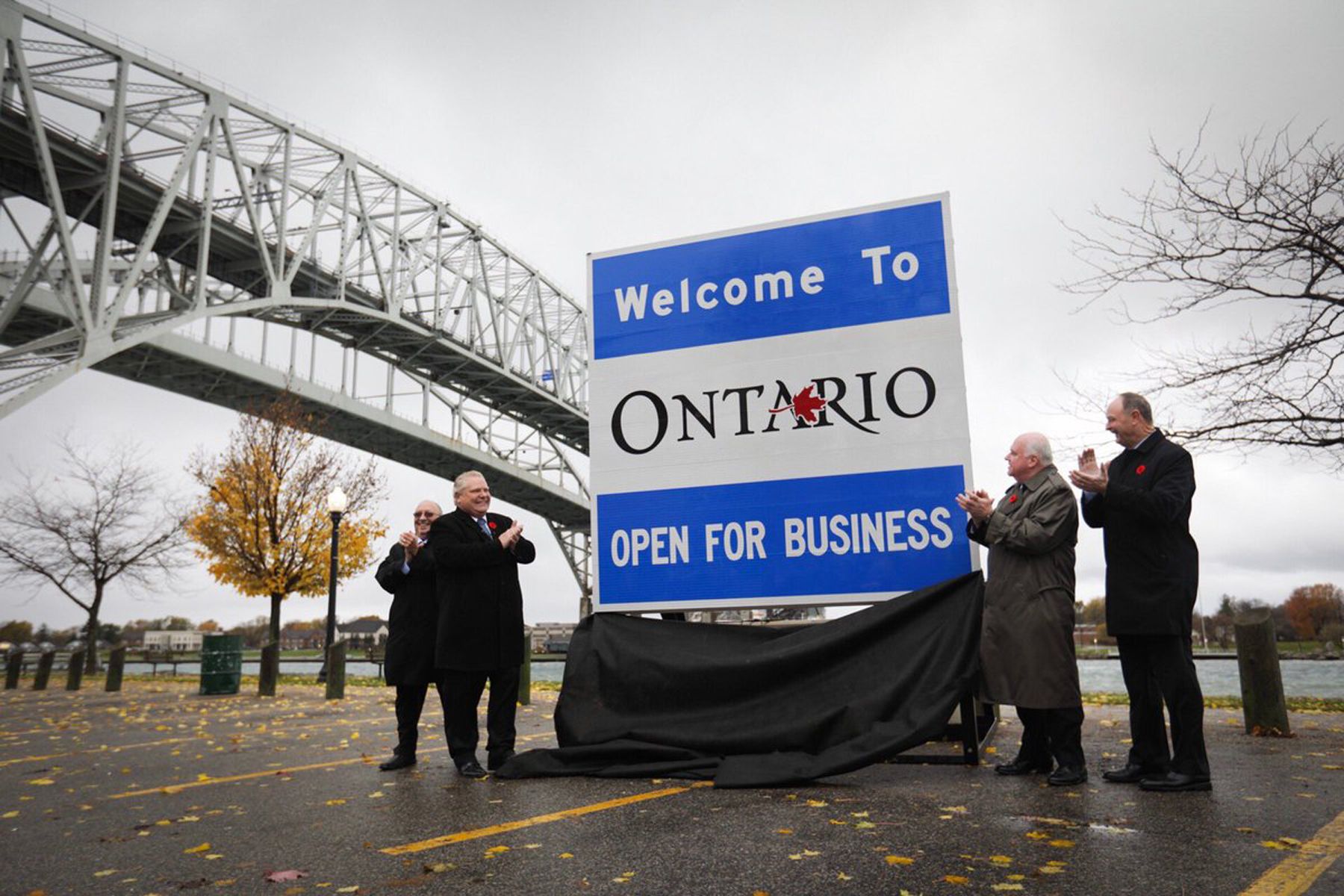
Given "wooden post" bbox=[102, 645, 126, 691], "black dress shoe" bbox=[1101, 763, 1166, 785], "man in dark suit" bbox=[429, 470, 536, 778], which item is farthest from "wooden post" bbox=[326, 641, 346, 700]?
"black dress shoe" bbox=[1101, 763, 1166, 785]

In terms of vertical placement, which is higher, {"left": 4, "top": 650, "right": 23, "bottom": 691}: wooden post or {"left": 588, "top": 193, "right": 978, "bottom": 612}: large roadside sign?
{"left": 588, "top": 193, "right": 978, "bottom": 612}: large roadside sign

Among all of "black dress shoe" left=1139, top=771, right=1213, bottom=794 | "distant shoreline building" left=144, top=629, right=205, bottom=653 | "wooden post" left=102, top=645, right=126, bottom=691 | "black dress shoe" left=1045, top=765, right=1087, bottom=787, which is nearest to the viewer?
"black dress shoe" left=1139, top=771, right=1213, bottom=794

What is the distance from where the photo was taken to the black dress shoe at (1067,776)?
13.8 ft

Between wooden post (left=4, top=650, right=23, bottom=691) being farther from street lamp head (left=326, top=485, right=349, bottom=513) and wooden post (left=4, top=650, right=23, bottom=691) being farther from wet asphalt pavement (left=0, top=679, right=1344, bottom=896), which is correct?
wet asphalt pavement (left=0, top=679, right=1344, bottom=896)

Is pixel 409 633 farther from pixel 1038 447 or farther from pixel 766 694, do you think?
pixel 1038 447

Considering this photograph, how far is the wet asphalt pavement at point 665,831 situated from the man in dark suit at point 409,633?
0.25 meters

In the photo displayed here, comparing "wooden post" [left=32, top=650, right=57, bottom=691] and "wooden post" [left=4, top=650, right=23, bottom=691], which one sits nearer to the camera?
"wooden post" [left=32, top=650, right=57, bottom=691]

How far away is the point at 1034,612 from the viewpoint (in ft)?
Result: 14.4

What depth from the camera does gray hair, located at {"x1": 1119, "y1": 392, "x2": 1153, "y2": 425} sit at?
4.36 m

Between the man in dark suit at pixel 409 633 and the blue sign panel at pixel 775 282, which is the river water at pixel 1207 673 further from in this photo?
the blue sign panel at pixel 775 282

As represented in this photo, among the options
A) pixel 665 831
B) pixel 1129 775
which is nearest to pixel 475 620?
pixel 665 831

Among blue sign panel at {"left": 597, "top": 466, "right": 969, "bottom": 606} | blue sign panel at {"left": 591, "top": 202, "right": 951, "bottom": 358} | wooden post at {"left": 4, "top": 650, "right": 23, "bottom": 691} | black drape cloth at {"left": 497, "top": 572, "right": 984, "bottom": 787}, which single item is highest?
blue sign panel at {"left": 591, "top": 202, "right": 951, "bottom": 358}

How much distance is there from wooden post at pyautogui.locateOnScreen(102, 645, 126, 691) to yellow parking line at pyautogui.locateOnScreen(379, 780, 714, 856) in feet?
51.3

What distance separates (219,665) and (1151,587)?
14.5 metres
